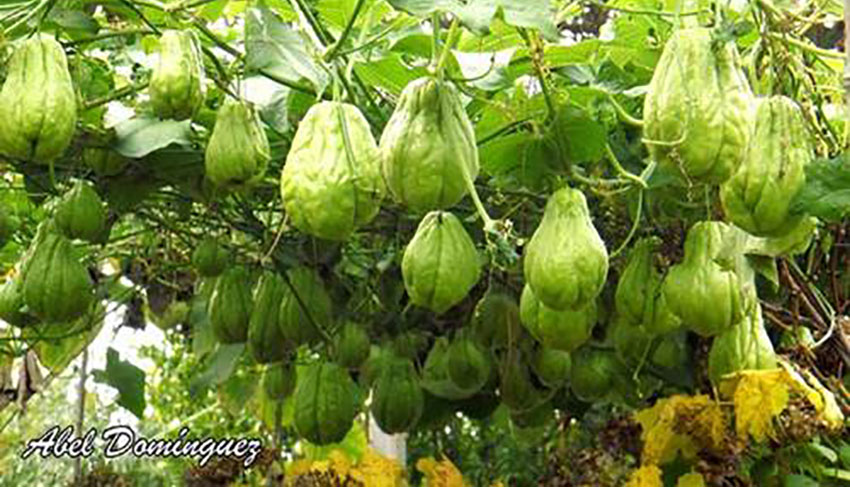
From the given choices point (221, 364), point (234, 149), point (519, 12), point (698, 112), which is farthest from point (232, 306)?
point (698, 112)

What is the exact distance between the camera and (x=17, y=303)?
229 cm

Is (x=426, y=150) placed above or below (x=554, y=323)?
above

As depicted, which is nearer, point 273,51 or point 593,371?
point 273,51

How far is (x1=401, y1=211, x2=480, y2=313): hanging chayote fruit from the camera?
4.83 feet

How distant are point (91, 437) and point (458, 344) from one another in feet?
3.56

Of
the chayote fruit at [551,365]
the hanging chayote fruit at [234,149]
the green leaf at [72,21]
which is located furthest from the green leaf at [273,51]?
the chayote fruit at [551,365]

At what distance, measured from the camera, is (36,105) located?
1.36 m

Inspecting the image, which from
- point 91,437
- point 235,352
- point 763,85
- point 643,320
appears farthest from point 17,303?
point 763,85

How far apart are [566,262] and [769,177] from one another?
0.82ft

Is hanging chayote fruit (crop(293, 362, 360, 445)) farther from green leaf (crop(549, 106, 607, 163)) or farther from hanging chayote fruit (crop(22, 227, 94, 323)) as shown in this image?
green leaf (crop(549, 106, 607, 163))

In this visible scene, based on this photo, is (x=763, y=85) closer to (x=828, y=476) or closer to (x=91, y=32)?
(x=828, y=476)

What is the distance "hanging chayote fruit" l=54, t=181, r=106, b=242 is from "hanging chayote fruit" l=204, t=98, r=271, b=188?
17.8 inches
